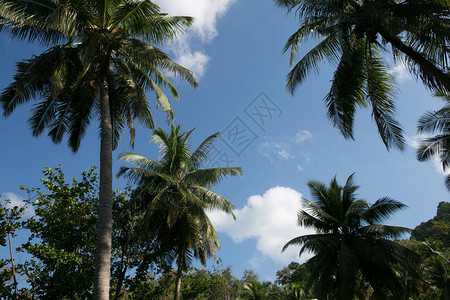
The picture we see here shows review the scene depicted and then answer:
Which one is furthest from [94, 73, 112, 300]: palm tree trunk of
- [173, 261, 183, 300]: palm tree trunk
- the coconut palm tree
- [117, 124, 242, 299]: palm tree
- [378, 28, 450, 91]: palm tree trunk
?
[378, 28, 450, 91]: palm tree trunk

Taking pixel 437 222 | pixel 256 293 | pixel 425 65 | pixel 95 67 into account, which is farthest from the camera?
pixel 437 222

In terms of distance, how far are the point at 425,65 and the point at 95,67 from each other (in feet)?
28.7

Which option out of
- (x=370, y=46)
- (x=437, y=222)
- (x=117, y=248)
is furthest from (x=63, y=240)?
(x=437, y=222)

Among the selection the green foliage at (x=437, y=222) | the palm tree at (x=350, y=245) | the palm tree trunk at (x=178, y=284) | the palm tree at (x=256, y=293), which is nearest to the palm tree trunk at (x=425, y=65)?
the palm tree at (x=350, y=245)

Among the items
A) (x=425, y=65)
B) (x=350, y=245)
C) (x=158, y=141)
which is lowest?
(x=350, y=245)

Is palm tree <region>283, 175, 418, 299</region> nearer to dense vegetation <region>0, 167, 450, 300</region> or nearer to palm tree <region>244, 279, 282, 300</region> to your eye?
dense vegetation <region>0, 167, 450, 300</region>

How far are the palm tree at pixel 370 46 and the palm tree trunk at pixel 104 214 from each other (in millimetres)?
5912

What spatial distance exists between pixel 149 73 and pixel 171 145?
4.85 m

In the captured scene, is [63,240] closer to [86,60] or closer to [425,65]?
[86,60]

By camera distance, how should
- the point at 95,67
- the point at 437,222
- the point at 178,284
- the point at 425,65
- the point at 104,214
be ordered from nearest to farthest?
the point at 425,65 → the point at 104,214 → the point at 95,67 → the point at 178,284 → the point at 437,222

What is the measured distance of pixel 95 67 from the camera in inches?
382

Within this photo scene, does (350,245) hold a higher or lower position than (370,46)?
lower

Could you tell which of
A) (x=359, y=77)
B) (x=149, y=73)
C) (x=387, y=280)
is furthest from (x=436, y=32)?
(x=387, y=280)

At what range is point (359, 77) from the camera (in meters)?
A: 9.23
